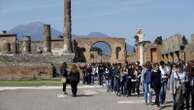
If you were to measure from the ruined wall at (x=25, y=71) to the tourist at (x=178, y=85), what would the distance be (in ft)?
120

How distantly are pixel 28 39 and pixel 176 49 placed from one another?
163 ft

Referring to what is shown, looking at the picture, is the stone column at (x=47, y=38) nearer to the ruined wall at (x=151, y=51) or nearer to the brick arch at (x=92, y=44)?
the brick arch at (x=92, y=44)

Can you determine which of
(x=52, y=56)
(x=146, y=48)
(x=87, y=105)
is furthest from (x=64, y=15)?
(x=87, y=105)

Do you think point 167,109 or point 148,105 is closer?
point 167,109

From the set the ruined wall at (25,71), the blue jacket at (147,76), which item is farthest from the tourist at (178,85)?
the ruined wall at (25,71)

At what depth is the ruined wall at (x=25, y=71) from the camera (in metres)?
54.3

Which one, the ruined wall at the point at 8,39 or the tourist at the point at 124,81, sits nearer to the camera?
the tourist at the point at 124,81

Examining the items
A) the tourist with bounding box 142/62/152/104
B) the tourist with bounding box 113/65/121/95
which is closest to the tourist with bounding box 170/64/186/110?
the tourist with bounding box 142/62/152/104

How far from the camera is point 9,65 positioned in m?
55.2

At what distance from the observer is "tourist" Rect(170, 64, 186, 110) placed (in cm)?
1694

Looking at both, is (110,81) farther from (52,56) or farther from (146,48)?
(52,56)

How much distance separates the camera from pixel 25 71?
5441cm

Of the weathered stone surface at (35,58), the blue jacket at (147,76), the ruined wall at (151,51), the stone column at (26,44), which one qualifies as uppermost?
the stone column at (26,44)

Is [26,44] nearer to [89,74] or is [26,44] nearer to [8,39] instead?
[8,39]
